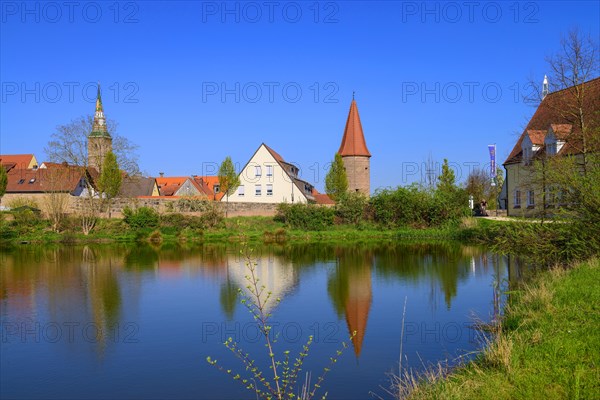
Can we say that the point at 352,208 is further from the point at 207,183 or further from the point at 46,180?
the point at 207,183

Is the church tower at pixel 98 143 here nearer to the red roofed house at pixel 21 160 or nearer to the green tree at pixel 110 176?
the green tree at pixel 110 176

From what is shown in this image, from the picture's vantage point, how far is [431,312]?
14.5m

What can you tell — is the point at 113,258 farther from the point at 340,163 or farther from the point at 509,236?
the point at 340,163

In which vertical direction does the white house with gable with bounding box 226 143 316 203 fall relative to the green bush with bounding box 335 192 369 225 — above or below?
above

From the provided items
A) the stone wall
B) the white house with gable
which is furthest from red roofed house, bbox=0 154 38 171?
the white house with gable

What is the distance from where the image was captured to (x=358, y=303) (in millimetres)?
15930

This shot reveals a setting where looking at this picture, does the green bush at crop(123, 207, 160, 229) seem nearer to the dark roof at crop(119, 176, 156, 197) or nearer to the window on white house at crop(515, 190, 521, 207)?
the dark roof at crop(119, 176, 156, 197)

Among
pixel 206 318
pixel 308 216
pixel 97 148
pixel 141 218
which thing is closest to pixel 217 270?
pixel 206 318

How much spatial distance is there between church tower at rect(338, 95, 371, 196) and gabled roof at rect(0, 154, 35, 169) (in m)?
38.9

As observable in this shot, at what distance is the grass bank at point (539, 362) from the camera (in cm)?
602

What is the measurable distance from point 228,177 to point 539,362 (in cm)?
4541

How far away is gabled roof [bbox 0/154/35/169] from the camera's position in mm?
68938

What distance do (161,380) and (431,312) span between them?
757 centimetres

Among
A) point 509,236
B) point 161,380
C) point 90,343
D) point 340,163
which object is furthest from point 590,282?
point 340,163
